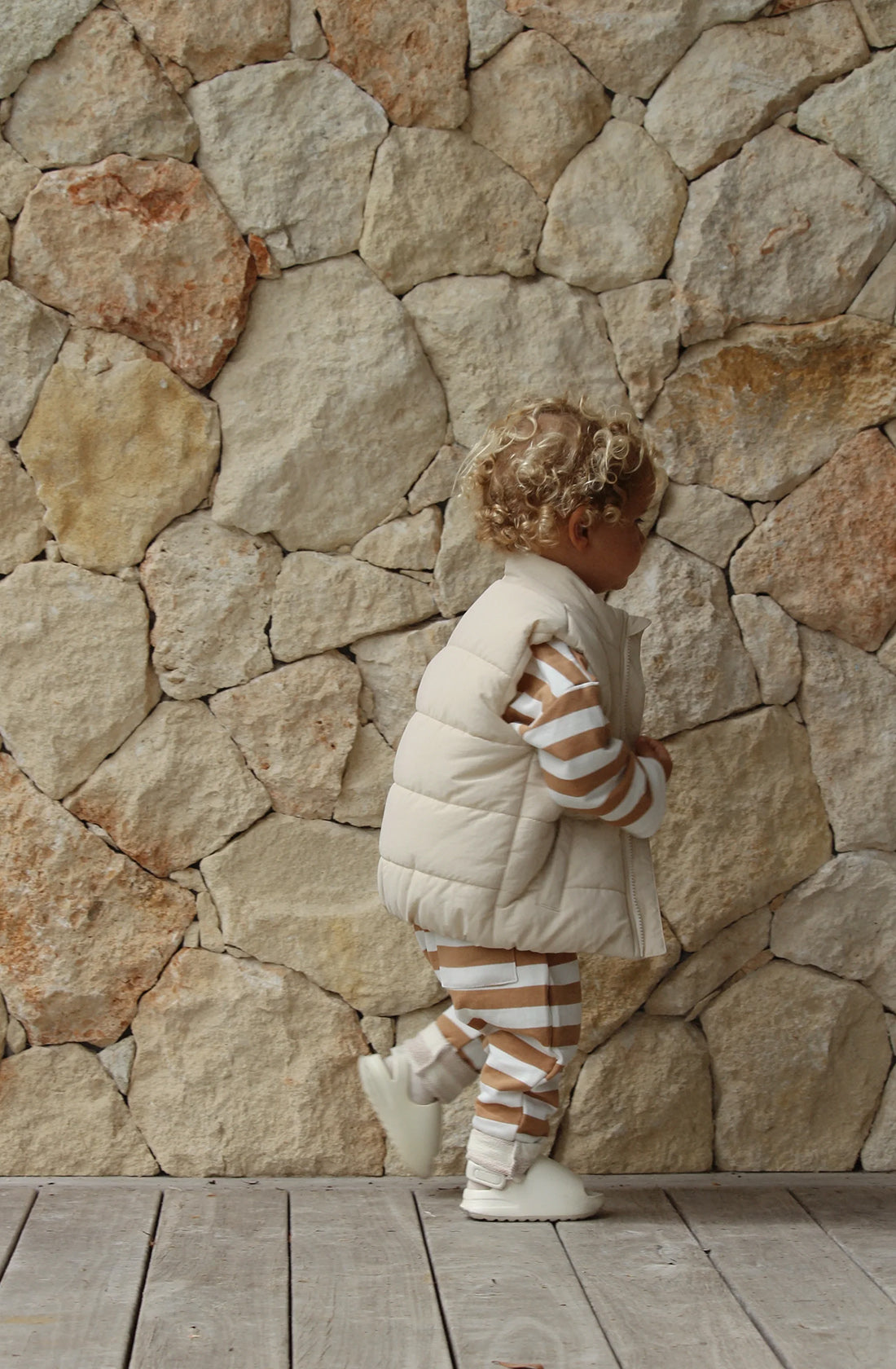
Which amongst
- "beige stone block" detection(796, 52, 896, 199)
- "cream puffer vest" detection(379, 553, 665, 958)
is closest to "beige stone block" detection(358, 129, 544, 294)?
"beige stone block" detection(796, 52, 896, 199)

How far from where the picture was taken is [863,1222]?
7.56 feet

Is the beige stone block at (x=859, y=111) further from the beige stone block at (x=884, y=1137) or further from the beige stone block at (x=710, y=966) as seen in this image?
the beige stone block at (x=884, y=1137)

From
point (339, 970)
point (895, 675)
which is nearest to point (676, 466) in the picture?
point (895, 675)

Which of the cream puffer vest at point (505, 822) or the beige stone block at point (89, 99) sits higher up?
the beige stone block at point (89, 99)

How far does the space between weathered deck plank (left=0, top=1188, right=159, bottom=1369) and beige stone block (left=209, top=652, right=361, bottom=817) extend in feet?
2.49

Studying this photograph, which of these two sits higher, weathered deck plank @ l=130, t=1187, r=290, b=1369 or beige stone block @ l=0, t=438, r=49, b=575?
beige stone block @ l=0, t=438, r=49, b=575

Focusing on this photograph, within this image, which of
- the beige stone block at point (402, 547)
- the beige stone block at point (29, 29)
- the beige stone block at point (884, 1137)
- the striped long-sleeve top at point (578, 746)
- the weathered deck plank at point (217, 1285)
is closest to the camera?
the weathered deck plank at point (217, 1285)

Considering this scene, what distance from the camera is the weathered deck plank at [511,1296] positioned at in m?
1.75

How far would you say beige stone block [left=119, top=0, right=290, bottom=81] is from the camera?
2.45 m

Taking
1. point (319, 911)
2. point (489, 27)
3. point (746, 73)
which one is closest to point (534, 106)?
point (489, 27)

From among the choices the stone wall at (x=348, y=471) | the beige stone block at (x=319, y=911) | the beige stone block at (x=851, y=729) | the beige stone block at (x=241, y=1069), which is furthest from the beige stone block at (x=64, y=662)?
the beige stone block at (x=851, y=729)

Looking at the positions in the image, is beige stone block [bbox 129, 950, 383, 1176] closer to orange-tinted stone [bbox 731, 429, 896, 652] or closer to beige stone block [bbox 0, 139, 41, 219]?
orange-tinted stone [bbox 731, 429, 896, 652]

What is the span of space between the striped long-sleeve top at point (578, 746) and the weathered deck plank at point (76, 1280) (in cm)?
94

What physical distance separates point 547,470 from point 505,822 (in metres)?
0.54
